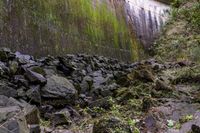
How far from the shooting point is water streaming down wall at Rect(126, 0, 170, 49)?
17172mm

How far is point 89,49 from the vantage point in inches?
472

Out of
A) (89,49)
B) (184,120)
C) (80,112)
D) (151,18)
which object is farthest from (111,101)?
(151,18)

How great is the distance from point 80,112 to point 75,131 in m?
1.22

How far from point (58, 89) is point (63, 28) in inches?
130

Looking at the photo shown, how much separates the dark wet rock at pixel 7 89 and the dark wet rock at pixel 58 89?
76 centimetres

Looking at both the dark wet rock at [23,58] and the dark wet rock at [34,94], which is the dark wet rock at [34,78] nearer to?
the dark wet rock at [34,94]

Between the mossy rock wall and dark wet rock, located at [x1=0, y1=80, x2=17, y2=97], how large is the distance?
1.30 metres

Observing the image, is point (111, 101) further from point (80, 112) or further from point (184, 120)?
point (184, 120)

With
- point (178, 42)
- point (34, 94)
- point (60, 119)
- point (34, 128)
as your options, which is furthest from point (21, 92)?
point (178, 42)

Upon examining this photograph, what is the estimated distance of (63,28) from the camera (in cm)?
1052

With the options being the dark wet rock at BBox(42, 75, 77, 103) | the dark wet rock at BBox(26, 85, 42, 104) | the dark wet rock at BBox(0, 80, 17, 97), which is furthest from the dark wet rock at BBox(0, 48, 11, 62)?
the dark wet rock at BBox(42, 75, 77, 103)

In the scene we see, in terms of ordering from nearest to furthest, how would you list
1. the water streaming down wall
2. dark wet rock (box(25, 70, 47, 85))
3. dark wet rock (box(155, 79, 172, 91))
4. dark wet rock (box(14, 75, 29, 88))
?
dark wet rock (box(14, 75, 29, 88)) → dark wet rock (box(25, 70, 47, 85)) → dark wet rock (box(155, 79, 172, 91)) → the water streaming down wall

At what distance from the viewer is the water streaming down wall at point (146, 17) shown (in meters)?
17.2

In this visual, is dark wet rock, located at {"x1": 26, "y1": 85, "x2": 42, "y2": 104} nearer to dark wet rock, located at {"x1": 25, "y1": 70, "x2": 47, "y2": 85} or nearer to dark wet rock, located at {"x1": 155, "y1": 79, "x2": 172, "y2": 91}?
dark wet rock, located at {"x1": 25, "y1": 70, "x2": 47, "y2": 85}
